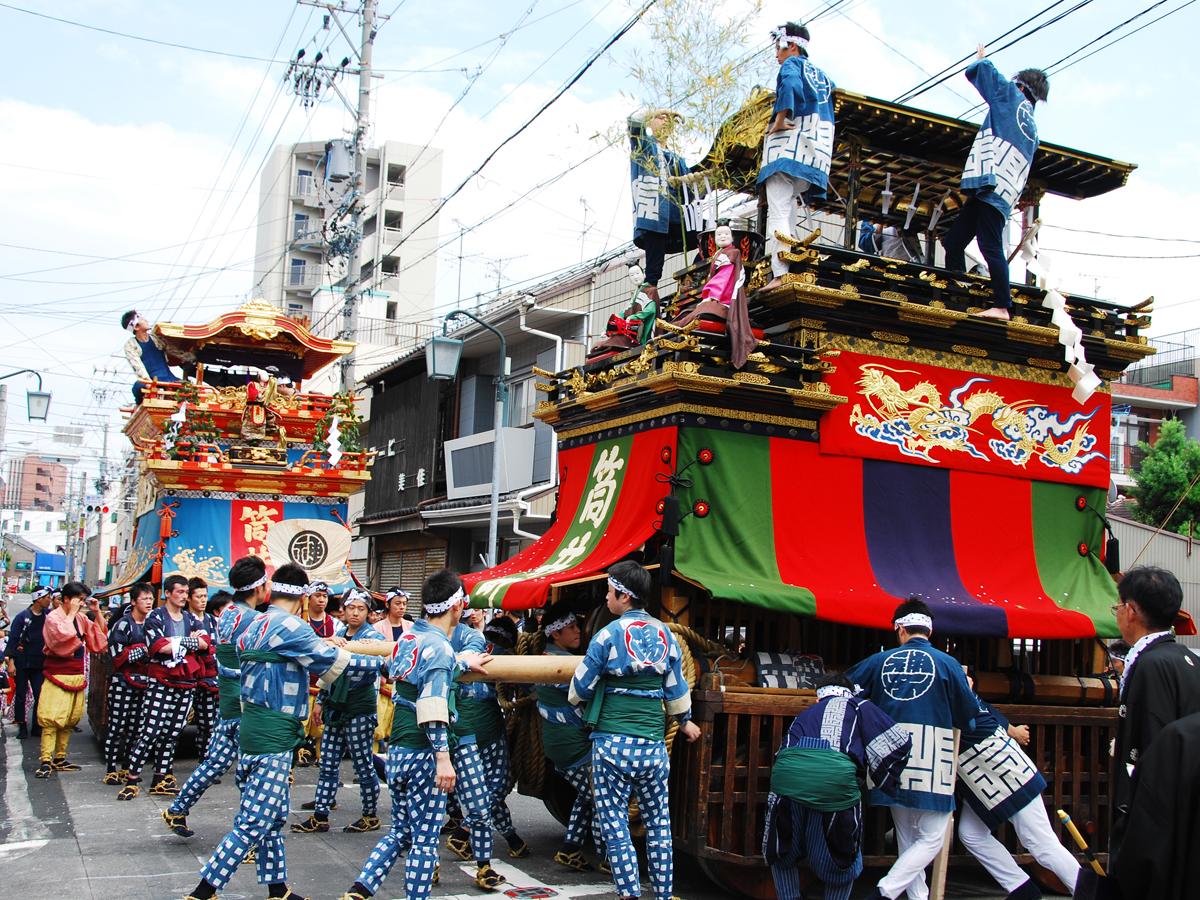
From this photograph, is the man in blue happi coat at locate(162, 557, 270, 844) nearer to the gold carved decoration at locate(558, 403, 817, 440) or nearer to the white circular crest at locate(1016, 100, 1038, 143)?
the gold carved decoration at locate(558, 403, 817, 440)

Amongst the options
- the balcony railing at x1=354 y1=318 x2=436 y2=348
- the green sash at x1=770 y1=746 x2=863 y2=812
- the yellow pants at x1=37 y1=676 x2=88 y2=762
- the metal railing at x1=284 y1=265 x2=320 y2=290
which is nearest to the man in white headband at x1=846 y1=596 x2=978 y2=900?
→ the green sash at x1=770 y1=746 x2=863 y2=812

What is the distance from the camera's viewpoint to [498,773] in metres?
8.40

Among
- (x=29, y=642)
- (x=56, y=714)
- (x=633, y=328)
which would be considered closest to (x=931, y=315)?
(x=633, y=328)

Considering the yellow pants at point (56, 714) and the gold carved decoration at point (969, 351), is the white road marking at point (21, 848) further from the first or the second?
the gold carved decoration at point (969, 351)

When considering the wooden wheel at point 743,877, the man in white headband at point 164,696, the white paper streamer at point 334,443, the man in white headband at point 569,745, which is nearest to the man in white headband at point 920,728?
the wooden wheel at point 743,877

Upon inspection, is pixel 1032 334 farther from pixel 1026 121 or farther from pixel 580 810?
pixel 580 810

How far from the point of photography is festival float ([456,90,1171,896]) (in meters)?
7.81

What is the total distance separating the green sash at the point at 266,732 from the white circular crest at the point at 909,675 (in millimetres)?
3604

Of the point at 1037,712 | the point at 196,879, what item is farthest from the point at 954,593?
the point at 196,879

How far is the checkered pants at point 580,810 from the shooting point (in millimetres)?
7949

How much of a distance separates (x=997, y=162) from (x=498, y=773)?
20.1 ft

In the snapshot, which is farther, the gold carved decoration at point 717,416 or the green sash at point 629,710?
the gold carved decoration at point 717,416

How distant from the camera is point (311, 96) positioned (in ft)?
85.1

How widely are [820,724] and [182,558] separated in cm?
1102
